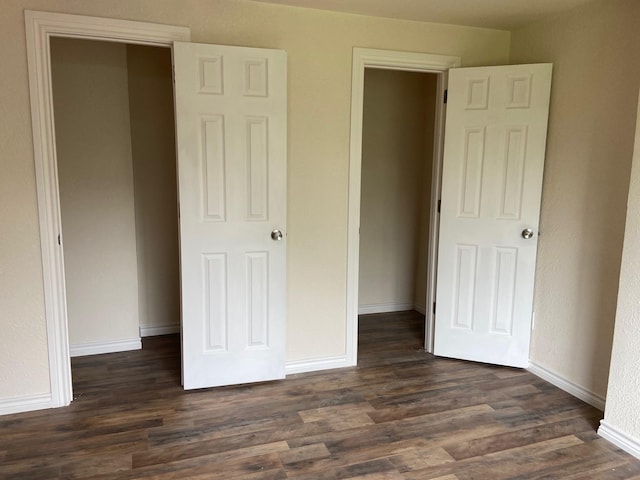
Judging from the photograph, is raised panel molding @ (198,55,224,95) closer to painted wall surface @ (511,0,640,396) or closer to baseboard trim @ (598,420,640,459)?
painted wall surface @ (511,0,640,396)

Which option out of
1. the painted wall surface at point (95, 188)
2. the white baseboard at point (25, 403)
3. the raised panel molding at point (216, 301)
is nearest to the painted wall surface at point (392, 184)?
the raised panel molding at point (216, 301)

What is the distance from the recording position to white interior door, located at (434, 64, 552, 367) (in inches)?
122

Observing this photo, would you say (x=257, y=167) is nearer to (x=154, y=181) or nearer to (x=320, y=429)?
(x=154, y=181)

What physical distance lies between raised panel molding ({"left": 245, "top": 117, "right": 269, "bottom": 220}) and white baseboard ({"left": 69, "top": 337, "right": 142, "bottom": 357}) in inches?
60.3

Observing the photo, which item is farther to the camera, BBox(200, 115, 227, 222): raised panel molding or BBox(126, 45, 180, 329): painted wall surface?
BBox(126, 45, 180, 329): painted wall surface

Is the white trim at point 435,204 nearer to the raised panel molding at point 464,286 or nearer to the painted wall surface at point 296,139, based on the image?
the raised panel molding at point 464,286

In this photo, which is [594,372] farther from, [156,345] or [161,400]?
[156,345]

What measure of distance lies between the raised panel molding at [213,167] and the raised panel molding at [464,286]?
1.72 m

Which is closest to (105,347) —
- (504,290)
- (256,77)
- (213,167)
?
(213,167)

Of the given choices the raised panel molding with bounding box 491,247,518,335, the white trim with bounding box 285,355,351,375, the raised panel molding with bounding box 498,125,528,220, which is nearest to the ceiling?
the raised panel molding with bounding box 498,125,528,220

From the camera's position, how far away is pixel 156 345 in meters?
3.71

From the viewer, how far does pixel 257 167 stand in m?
2.86

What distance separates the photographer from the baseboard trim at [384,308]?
4551 millimetres

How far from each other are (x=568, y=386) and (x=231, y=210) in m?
2.43
